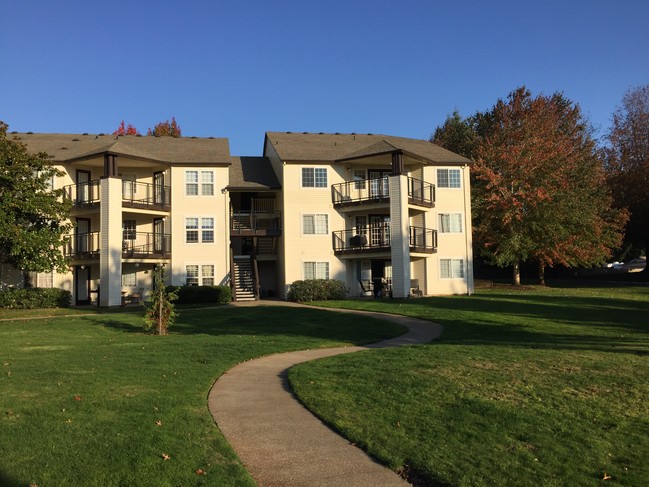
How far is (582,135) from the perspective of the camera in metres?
52.9

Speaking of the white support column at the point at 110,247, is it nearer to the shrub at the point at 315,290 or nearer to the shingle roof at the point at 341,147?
the shrub at the point at 315,290

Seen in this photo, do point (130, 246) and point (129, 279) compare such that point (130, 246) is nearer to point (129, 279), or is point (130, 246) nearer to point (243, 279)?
point (129, 279)

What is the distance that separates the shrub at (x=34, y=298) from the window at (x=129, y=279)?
3.46 meters

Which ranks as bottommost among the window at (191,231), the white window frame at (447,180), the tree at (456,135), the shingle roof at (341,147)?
the window at (191,231)

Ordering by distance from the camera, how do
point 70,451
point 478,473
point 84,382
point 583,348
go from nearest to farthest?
point 478,473, point 70,451, point 84,382, point 583,348

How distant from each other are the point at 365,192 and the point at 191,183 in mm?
10020

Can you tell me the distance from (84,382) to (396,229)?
871 inches

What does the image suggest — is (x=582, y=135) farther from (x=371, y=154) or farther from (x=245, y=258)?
(x=245, y=258)

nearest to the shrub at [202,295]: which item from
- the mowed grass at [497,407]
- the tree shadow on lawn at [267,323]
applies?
the tree shadow on lawn at [267,323]

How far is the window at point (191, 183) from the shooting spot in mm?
31688

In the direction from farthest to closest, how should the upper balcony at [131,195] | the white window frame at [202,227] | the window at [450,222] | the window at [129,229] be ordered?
the window at [450,222], the window at [129,229], the white window frame at [202,227], the upper balcony at [131,195]

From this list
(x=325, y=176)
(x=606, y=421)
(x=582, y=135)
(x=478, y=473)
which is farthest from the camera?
(x=582, y=135)

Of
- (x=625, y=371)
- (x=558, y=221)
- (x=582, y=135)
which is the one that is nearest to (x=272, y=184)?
(x=558, y=221)

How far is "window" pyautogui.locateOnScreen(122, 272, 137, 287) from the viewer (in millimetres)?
31511
